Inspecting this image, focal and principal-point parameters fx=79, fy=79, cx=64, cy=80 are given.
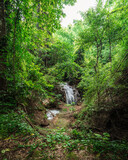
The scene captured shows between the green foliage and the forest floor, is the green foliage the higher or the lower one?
the higher one

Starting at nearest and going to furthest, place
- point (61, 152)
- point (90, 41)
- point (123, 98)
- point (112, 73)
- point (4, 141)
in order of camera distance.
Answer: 1. point (4, 141)
2. point (61, 152)
3. point (123, 98)
4. point (112, 73)
5. point (90, 41)

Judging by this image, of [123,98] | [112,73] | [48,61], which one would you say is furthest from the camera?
[48,61]

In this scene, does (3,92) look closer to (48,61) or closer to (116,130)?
(116,130)

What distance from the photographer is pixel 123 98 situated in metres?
3.21

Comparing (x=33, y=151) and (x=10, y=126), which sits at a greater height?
(x=10, y=126)

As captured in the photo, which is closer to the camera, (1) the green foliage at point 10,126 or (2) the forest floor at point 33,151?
(2) the forest floor at point 33,151

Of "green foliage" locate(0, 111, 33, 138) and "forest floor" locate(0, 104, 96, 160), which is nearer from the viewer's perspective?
"forest floor" locate(0, 104, 96, 160)

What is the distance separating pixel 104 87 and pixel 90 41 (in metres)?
2.67

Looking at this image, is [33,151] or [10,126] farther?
[10,126]

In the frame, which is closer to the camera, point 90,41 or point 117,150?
point 117,150

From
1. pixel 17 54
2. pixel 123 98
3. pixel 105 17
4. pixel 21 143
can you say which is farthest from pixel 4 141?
pixel 105 17

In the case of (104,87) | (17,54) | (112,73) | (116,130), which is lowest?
(116,130)

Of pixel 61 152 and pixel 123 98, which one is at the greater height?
pixel 123 98

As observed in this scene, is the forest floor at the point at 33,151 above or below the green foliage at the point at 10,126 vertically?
below
